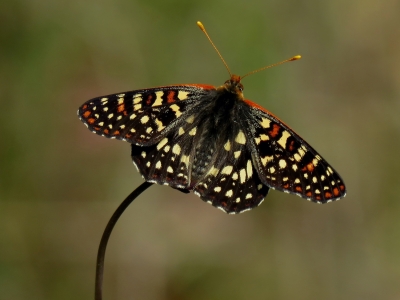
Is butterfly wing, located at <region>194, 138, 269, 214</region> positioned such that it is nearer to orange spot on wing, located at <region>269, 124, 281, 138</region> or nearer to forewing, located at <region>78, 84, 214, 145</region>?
orange spot on wing, located at <region>269, 124, 281, 138</region>

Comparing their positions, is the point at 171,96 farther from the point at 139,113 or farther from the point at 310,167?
the point at 310,167

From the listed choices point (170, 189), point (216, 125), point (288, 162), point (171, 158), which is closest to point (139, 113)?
point (171, 158)

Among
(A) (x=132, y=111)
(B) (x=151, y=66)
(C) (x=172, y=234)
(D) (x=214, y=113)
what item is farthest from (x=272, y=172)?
(B) (x=151, y=66)

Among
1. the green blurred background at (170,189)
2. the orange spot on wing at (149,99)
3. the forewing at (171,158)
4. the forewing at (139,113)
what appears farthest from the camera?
the green blurred background at (170,189)

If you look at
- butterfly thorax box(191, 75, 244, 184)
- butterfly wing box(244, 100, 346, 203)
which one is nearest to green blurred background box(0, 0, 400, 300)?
butterfly thorax box(191, 75, 244, 184)

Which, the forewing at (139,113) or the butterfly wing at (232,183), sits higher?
the forewing at (139,113)

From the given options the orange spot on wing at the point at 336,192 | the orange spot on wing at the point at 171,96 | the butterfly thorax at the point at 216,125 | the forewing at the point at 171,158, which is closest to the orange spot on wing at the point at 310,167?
the orange spot on wing at the point at 336,192

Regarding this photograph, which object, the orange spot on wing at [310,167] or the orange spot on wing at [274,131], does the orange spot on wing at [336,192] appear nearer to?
the orange spot on wing at [310,167]
